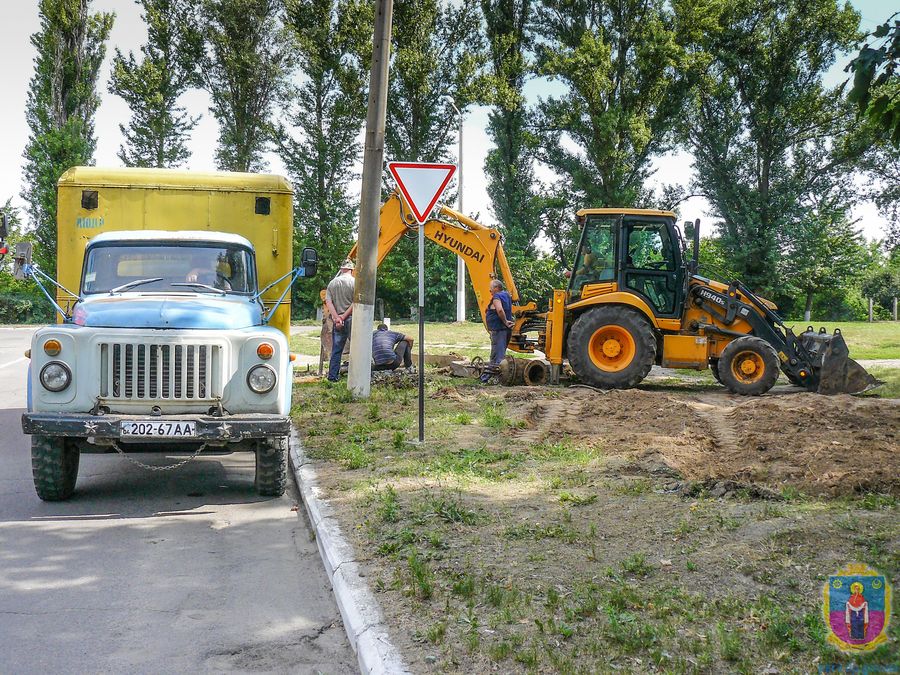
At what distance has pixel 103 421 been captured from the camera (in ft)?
22.7

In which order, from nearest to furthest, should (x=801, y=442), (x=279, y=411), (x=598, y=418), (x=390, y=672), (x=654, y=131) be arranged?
(x=390, y=672) → (x=279, y=411) → (x=801, y=442) → (x=598, y=418) → (x=654, y=131)

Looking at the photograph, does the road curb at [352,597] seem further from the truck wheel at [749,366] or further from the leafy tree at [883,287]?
the leafy tree at [883,287]

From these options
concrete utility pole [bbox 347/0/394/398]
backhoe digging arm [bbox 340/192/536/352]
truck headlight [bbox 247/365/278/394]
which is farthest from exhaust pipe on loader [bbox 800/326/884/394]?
truck headlight [bbox 247/365/278/394]

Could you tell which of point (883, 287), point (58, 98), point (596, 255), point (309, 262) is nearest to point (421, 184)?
point (309, 262)

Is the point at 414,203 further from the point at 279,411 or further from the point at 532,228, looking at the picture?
the point at 532,228

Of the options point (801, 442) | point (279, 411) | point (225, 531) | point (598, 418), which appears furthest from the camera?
point (598, 418)

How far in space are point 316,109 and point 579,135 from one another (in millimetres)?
12867

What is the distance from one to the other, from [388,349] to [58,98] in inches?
1328

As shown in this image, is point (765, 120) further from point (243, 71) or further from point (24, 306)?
point (24, 306)

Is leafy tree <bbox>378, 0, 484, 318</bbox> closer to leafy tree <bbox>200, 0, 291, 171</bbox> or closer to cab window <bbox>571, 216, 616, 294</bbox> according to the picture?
leafy tree <bbox>200, 0, 291, 171</bbox>

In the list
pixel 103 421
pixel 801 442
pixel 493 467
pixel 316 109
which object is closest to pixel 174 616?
pixel 103 421

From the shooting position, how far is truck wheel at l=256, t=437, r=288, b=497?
7.60m

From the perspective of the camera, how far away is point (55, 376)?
7.06 m

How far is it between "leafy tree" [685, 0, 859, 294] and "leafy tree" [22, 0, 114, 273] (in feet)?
92.5
